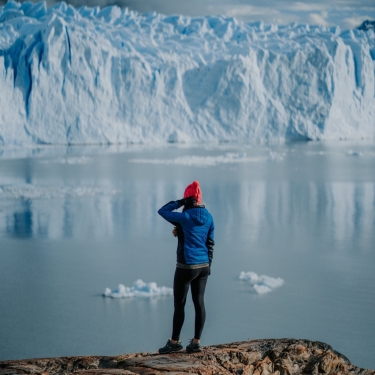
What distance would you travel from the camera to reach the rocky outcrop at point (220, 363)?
1973mm

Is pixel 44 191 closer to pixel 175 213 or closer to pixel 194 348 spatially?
pixel 175 213

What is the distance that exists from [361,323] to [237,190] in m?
6.14

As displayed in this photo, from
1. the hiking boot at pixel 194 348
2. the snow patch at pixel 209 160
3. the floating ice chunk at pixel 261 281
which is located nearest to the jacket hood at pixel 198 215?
the hiking boot at pixel 194 348

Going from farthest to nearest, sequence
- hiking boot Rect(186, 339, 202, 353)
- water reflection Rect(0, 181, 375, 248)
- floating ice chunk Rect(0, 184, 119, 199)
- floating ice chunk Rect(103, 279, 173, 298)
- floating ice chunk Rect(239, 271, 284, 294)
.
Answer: floating ice chunk Rect(0, 184, 119, 199), water reflection Rect(0, 181, 375, 248), floating ice chunk Rect(239, 271, 284, 294), floating ice chunk Rect(103, 279, 173, 298), hiking boot Rect(186, 339, 202, 353)

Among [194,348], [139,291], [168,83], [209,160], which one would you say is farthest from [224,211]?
[168,83]

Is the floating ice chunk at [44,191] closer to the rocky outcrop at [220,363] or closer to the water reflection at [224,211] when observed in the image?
the water reflection at [224,211]

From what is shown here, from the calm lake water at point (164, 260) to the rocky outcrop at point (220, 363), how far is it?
3.15ft

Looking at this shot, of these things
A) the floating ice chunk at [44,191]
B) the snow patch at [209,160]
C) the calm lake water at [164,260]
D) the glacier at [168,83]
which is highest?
the glacier at [168,83]

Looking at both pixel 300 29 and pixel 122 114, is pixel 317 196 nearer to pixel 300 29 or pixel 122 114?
pixel 122 114

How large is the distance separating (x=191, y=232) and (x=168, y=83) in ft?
66.5

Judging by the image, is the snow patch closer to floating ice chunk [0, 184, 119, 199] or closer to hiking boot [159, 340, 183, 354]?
floating ice chunk [0, 184, 119, 199]

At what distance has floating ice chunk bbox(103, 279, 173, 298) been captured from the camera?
13.2 ft

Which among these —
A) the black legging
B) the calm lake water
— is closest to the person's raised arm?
the black legging

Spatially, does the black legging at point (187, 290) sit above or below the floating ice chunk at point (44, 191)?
above
